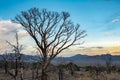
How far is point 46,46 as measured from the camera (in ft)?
107

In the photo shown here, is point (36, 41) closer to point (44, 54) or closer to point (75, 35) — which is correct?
point (44, 54)

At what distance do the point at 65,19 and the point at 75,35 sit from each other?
254cm

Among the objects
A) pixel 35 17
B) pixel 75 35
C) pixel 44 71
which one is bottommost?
pixel 44 71

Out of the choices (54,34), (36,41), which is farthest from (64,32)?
(36,41)

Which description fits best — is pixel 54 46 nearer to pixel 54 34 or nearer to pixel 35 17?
pixel 54 34

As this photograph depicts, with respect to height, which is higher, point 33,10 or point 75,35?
point 33,10

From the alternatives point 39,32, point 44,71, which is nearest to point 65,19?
point 39,32

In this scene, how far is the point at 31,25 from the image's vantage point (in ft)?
109

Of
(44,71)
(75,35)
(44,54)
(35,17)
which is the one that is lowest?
(44,71)

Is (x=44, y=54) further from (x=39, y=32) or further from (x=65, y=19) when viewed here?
(x=65, y=19)

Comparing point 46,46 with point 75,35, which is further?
point 75,35

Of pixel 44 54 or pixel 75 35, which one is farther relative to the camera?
pixel 75 35

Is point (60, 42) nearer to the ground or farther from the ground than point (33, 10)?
nearer to the ground

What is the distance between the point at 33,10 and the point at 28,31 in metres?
2.76
